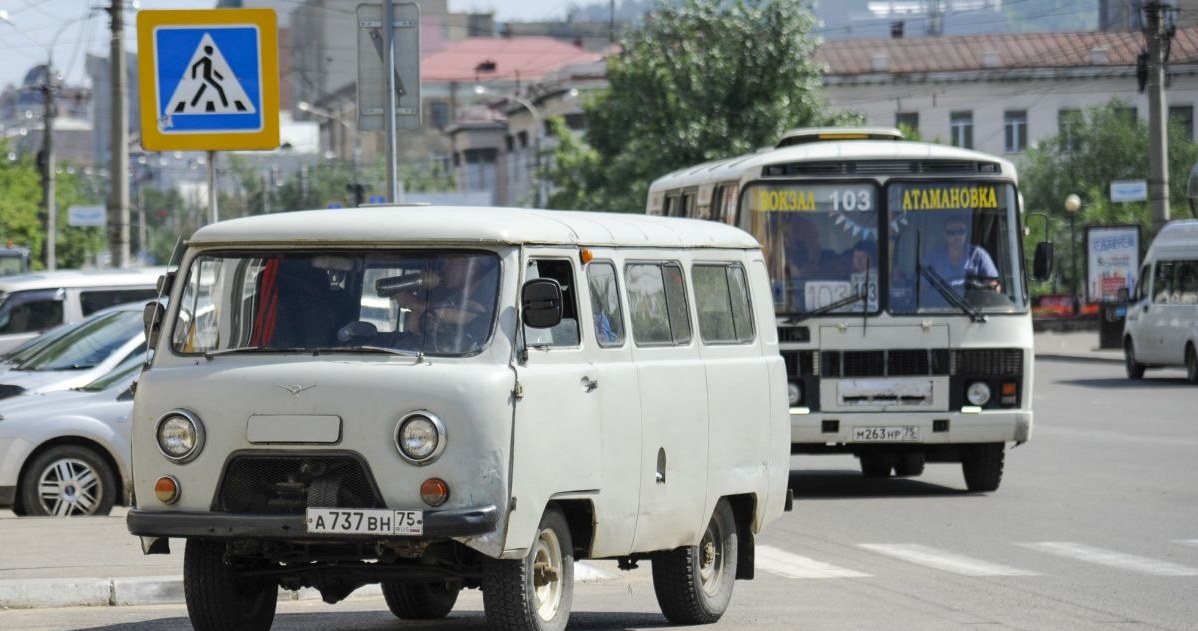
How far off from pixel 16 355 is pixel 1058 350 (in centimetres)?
3584

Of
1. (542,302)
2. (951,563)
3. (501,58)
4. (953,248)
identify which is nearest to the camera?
(542,302)

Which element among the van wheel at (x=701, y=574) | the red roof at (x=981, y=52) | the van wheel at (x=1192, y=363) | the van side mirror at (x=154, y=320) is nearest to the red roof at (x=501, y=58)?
the red roof at (x=981, y=52)

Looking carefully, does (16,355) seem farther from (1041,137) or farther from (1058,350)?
(1041,137)

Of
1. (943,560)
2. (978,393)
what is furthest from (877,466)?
(943,560)

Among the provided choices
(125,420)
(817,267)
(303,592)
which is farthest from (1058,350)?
(303,592)

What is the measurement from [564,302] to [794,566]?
4.37 m

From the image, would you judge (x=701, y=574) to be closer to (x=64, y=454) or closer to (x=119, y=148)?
(x=64, y=454)

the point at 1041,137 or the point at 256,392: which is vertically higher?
the point at 1041,137

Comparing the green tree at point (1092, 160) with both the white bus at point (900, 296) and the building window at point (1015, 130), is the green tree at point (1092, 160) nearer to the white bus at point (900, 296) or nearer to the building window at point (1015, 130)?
the building window at point (1015, 130)

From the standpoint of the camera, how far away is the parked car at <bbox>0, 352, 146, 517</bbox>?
14.9m

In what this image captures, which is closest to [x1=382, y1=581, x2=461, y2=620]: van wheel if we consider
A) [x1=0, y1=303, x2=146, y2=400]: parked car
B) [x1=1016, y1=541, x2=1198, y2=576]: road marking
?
[x1=1016, y1=541, x2=1198, y2=576]: road marking

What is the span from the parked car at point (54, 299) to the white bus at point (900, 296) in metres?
7.66

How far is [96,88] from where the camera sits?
19588 centimetres

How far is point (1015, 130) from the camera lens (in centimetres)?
9088
